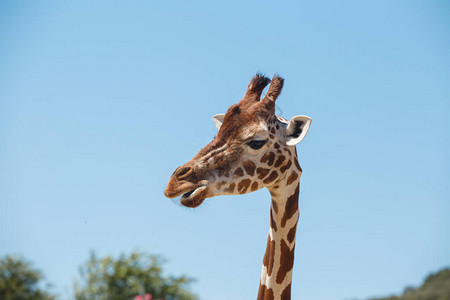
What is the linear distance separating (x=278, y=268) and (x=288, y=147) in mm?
1291

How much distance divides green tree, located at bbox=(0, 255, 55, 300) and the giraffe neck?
16199mm

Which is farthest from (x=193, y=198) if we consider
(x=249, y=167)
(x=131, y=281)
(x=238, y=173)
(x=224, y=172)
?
(x=131, y=281)

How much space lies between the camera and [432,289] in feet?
146

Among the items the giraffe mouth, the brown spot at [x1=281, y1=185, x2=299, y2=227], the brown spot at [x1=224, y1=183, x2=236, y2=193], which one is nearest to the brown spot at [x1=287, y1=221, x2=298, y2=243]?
the brown spot at [x1=281, y1=185, x2=299, y2=227]

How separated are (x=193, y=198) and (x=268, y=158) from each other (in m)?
1.02

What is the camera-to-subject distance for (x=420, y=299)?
43.6 metres

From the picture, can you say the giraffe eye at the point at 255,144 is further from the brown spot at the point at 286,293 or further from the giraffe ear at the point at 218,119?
the brown spot at the point at 286,293

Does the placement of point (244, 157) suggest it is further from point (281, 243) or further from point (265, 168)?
point (281, 243)

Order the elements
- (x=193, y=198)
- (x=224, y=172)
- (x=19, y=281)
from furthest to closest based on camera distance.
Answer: (x=19, y=281) → (x=224, y=172) → (x=193, y=198)

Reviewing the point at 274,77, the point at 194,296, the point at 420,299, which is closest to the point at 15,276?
the point at 194,296

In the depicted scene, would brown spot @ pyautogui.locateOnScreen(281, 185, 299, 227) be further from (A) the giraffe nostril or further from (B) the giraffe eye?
(A) the giraffe nostril

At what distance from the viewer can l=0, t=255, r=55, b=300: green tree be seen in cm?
2102

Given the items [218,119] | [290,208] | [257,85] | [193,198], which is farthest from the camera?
[218,119]

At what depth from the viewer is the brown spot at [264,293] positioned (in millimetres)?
6090
